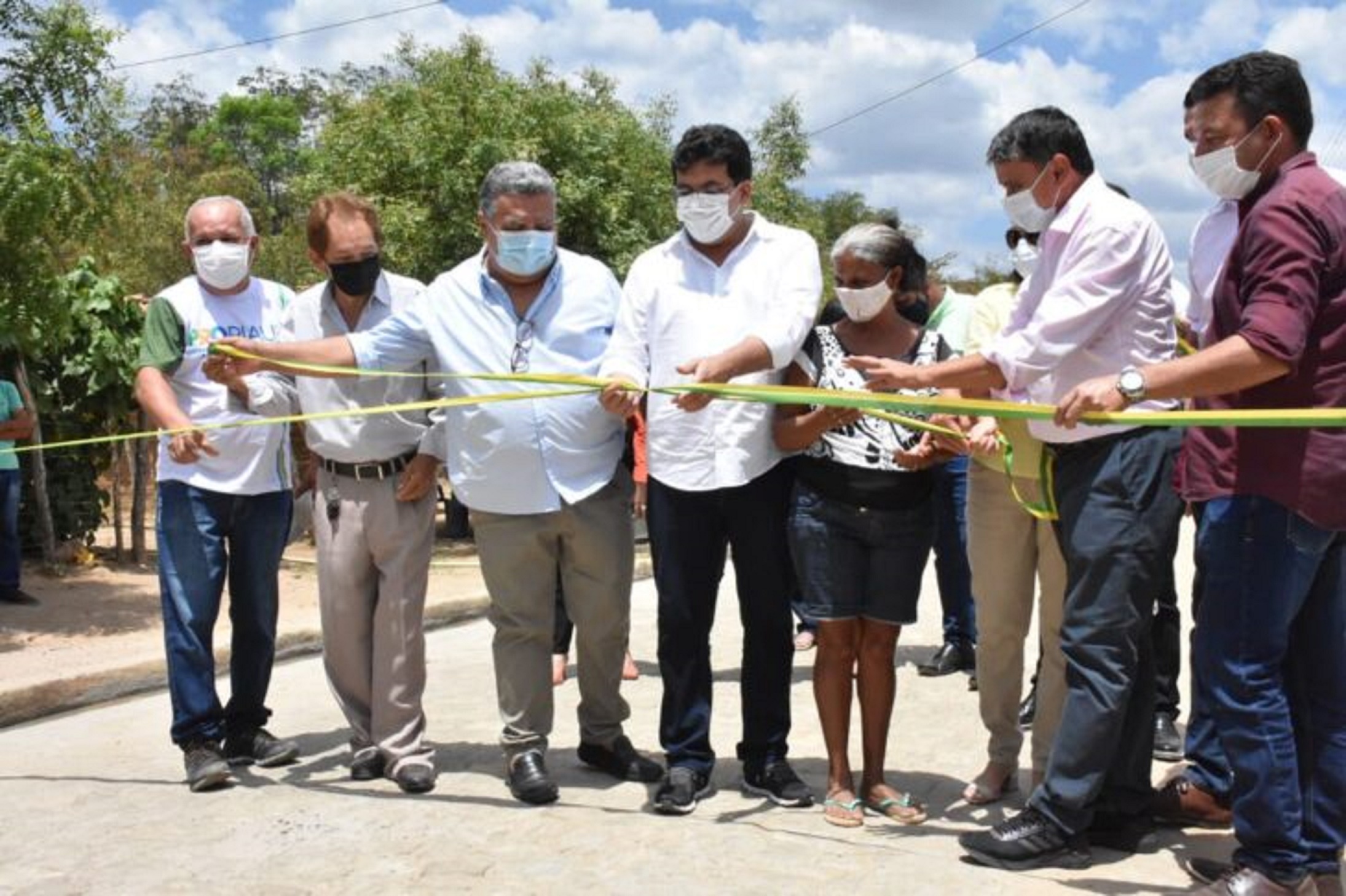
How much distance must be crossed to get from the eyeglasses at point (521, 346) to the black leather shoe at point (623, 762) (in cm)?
141

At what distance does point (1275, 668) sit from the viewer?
3.36 m

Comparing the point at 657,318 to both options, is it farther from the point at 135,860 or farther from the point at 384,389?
the point at 135,860

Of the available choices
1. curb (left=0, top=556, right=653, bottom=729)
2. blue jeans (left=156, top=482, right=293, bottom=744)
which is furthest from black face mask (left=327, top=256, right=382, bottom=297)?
curb (left=0, top=556, right=653, bottom=729)

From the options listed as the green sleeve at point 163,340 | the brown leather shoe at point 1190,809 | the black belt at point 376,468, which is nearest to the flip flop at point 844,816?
the brown leather shoe at point 1190,809

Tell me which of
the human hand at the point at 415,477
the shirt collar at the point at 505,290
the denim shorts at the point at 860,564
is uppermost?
the shirt collar at the point at 505,290

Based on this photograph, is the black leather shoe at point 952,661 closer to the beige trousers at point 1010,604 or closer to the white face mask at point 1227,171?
the beige trousers at point 1010,604

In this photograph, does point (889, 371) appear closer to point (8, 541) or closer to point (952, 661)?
point (952, 661)

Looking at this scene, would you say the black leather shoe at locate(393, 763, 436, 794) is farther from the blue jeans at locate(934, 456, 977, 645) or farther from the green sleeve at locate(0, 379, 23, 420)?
the green sleeve at locate(0, 379, 23, 420)

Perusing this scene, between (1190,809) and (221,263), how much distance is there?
152 inches

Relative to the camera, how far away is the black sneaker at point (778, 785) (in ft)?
14.4

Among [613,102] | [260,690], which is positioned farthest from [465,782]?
[613,102]

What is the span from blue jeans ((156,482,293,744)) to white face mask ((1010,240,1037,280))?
9.62ft

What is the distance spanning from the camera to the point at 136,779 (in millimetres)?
5008

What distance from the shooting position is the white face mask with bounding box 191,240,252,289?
5.00 m
